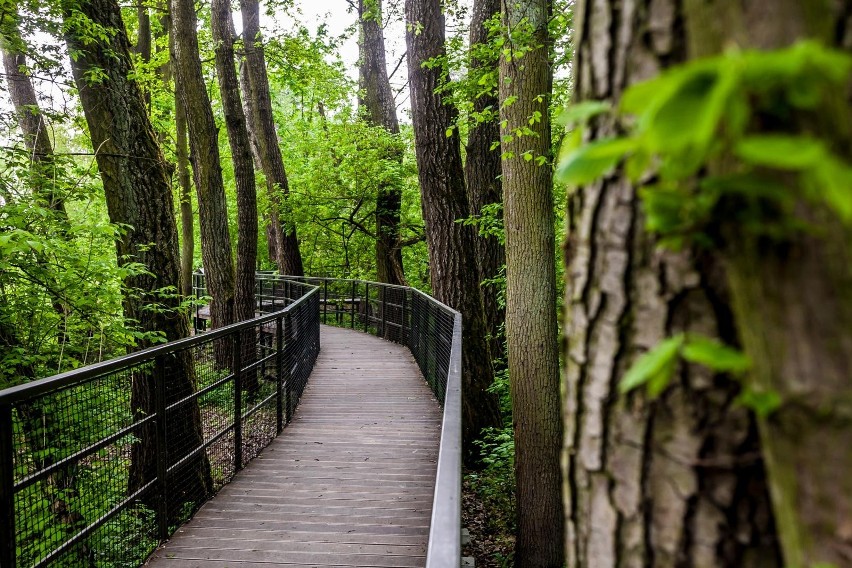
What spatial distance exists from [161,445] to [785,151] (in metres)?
4.27

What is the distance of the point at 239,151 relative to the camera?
34.6 ft

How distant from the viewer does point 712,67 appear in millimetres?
498

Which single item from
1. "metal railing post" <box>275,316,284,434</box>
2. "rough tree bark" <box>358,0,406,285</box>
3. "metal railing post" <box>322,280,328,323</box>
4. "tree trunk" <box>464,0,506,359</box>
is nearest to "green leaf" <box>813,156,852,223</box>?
"metal railing post" <box>275,316,284,434</box>

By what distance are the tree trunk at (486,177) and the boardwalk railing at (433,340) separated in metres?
1.26

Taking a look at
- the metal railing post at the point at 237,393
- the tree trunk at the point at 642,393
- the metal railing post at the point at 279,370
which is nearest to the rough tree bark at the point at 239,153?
the metal railing post at the point at 279,370

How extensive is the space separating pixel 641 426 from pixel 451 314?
6.07m

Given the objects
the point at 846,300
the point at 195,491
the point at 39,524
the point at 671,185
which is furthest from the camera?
the point at 195,491

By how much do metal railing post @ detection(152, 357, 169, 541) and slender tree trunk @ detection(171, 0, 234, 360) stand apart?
19.7ft

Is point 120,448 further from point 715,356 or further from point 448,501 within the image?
point 715,356

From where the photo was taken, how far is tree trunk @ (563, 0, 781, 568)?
2.67ft

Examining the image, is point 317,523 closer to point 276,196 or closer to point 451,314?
point 451,314

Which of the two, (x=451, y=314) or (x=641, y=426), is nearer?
(x=641, y=426)

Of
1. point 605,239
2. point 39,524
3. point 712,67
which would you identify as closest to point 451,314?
point 39,524

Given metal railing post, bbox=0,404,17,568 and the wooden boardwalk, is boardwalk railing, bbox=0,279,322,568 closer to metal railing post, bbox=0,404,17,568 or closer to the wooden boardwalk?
metal railing post, bbox=0,404,17,568
